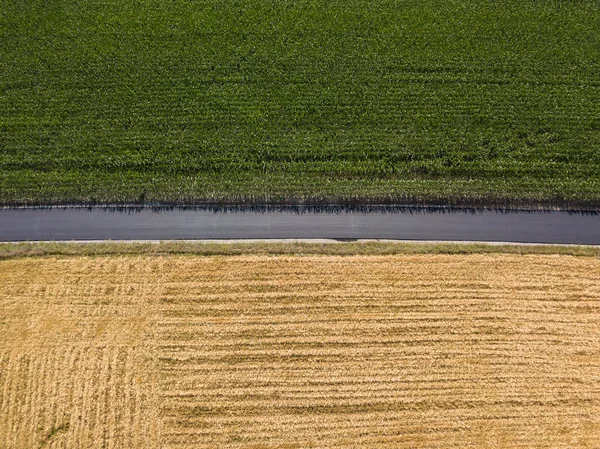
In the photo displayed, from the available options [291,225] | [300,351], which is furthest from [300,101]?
[300,351]

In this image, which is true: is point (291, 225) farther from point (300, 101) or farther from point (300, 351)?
point (300, 101)

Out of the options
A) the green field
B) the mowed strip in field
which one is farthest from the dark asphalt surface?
the mowed strip in field

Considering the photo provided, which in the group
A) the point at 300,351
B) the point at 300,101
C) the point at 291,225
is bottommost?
the point at 300,351

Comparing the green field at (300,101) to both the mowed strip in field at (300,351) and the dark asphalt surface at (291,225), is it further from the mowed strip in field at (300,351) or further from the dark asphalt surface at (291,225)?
the mowed strip in field at (300,351)

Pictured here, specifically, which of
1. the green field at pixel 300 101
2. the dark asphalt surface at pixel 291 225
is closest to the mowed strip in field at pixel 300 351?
the dark asphalt surface at pixel 291 225

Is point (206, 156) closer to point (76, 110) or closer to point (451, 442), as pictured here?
point (76, 110)

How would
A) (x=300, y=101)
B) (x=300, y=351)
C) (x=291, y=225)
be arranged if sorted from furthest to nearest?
(x=300, y=101) < (x=291, y=225) < (x=300, y=351)
